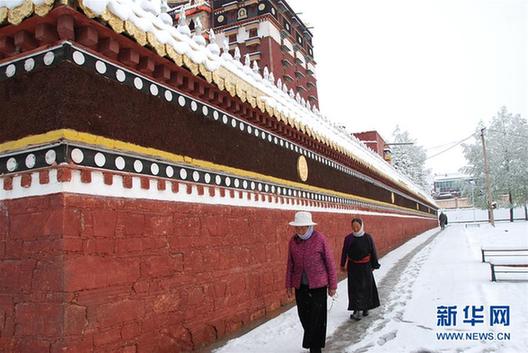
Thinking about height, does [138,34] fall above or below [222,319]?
above

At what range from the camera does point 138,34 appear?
4.23m

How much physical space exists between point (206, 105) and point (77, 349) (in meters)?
3.43

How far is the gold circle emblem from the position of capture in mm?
9023

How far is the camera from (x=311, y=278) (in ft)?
16.5

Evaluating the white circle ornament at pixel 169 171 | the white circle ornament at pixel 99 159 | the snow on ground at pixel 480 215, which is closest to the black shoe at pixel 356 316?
the white circle ornament at pixel 169 171

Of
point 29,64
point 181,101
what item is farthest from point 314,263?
point 29,64

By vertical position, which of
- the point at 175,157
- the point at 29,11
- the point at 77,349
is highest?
the point at 29,11

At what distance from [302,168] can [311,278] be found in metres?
4.41

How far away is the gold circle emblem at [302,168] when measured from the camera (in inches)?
355

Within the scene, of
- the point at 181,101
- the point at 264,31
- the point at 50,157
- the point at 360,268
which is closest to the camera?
the point at 50,157

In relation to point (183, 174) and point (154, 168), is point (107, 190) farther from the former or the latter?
point (183, 174)

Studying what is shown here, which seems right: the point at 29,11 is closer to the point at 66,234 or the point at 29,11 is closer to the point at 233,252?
the point at 66,234

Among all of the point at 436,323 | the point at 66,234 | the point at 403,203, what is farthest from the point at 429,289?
the point at 403,203

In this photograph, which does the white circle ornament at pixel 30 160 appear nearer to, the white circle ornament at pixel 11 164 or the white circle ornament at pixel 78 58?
the white circle ornament at pixel 11 164
